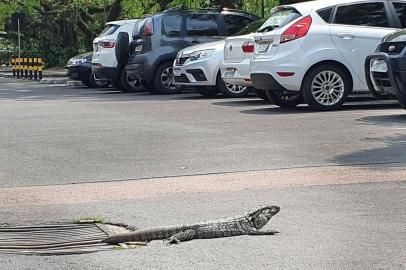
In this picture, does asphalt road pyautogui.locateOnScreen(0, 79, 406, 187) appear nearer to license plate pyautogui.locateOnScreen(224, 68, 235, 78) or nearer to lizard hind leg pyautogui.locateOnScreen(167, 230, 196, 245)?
license plate pyautogui.locateOnScreen(224, 68, 235, 78)

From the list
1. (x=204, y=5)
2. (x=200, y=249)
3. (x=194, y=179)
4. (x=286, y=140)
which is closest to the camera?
(x=200, y=249)

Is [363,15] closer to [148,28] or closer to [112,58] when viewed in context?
[148,28]

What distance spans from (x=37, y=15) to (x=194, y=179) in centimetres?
4094

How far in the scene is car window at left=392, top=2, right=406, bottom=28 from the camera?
1490 cm

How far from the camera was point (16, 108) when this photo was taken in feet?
59.4

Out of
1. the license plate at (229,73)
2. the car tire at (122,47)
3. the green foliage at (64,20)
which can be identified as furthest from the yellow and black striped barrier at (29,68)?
the license plate at (229,73)

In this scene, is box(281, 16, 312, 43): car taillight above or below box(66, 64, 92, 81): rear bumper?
above

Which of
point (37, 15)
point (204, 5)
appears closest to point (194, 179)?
point (204, 5)

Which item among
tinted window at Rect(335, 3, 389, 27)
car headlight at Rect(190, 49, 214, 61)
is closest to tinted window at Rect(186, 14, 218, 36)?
car headlight at Rect(190, 49, 214, 61)

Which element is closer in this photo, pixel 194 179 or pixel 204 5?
pixel 194 179

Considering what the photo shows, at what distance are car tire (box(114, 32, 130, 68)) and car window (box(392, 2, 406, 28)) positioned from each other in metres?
8.68

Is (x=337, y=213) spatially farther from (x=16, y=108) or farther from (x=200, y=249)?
(x=16, y=108)

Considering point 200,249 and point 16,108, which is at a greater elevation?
point 200,249

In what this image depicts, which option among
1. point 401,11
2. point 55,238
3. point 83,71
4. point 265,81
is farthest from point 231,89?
point 55,238
